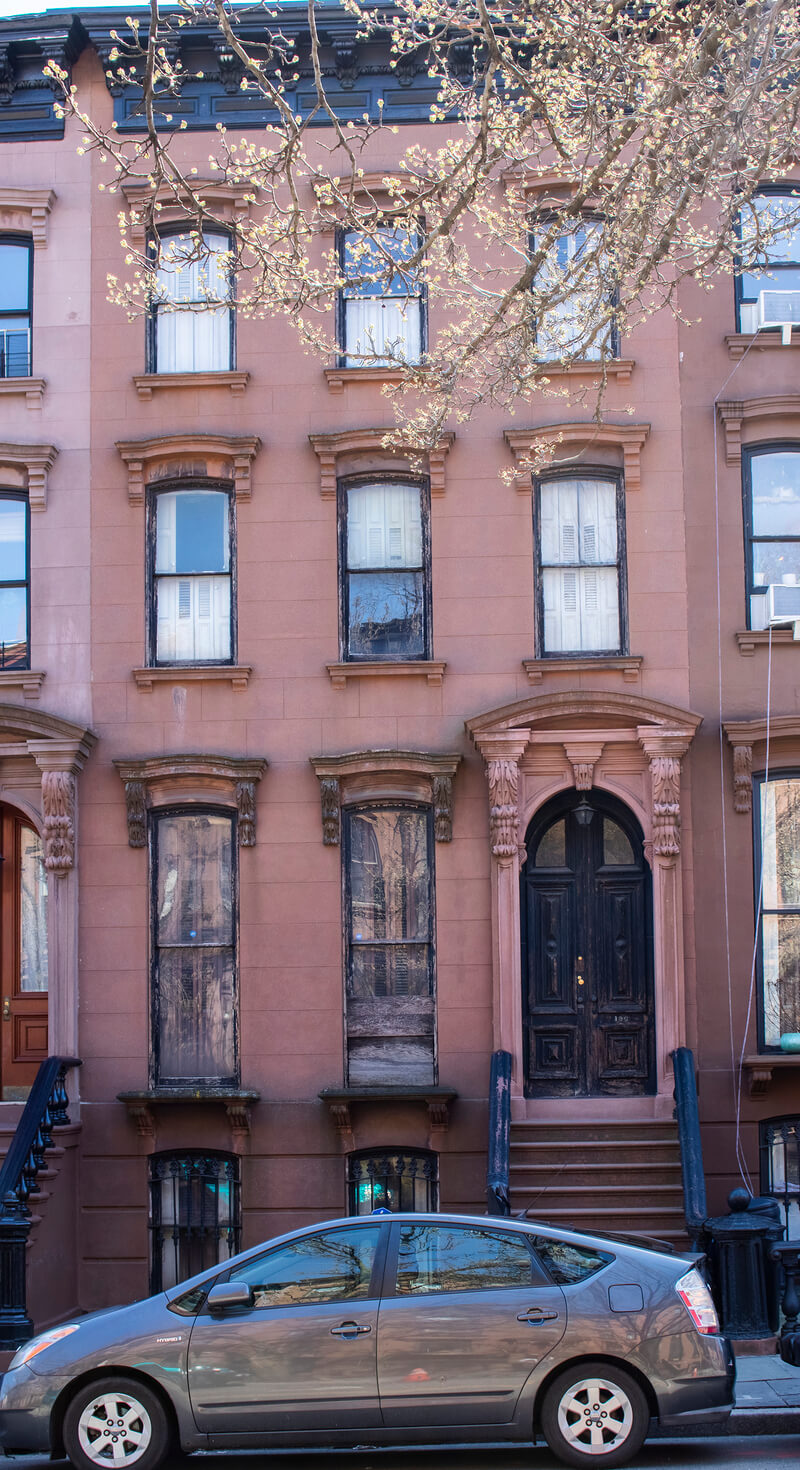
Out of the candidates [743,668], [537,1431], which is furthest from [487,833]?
[537,1431]

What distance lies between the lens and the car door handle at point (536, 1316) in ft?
28.6

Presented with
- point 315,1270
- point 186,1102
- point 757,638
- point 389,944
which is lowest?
point 315,1270

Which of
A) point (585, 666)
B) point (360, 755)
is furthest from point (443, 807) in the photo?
point (585, 666)

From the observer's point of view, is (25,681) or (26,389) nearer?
(25,681)

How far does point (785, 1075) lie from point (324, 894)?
179 inches

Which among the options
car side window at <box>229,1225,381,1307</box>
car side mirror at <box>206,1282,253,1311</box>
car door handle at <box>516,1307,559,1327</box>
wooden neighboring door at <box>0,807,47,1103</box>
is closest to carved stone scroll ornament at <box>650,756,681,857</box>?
wooden neighboring door at <box>0,807,47,1103</box>

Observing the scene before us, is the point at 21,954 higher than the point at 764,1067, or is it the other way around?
the point at 21,954

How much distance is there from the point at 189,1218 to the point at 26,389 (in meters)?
8.16

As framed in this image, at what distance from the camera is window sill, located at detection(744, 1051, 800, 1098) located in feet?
46.5

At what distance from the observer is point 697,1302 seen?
8805 mm

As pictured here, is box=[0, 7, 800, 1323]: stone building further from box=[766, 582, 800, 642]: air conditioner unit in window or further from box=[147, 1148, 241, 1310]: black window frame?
box=[766, 582, 800, 642]: air conditioner unit in window

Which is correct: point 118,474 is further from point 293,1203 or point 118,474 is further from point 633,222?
point 293,1203

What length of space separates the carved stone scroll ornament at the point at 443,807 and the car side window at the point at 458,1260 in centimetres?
604

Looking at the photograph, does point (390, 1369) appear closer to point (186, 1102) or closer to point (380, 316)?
point (186, 1102)
